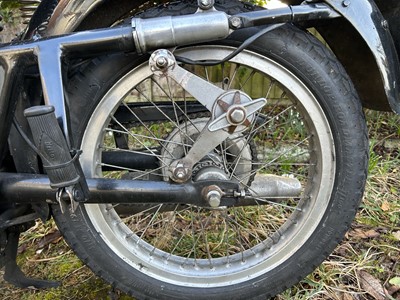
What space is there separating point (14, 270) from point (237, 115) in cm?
98

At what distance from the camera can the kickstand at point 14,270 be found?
149 cm

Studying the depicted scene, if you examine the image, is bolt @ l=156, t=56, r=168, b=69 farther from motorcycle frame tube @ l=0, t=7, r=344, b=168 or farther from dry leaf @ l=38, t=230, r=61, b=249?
dry leaf @ l=38, t=230, r=61, b=249

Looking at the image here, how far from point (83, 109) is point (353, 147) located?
839 millimetres

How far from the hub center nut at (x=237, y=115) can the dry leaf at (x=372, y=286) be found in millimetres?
976

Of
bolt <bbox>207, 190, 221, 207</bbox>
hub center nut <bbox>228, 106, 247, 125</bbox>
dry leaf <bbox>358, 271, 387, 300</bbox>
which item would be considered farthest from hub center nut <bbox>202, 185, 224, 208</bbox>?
dry leaf <bbox>358, 271, 387, 300</bbox>

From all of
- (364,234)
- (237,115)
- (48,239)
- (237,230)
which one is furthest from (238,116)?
(48,239)

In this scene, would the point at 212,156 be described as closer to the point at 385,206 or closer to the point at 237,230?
the point at 237,230

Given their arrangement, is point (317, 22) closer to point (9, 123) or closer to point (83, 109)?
point (83, 109)

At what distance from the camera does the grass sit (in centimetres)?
175

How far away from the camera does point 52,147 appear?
3.62ft

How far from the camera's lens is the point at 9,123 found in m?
1.28

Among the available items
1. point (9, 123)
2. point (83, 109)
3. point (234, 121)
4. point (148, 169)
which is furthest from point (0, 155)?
point (234, 121)

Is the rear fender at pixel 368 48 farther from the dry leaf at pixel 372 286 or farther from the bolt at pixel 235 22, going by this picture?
the dry leaf at pixel 372 286

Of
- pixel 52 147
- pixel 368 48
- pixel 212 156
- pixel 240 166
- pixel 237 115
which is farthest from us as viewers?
pixel 240 166
